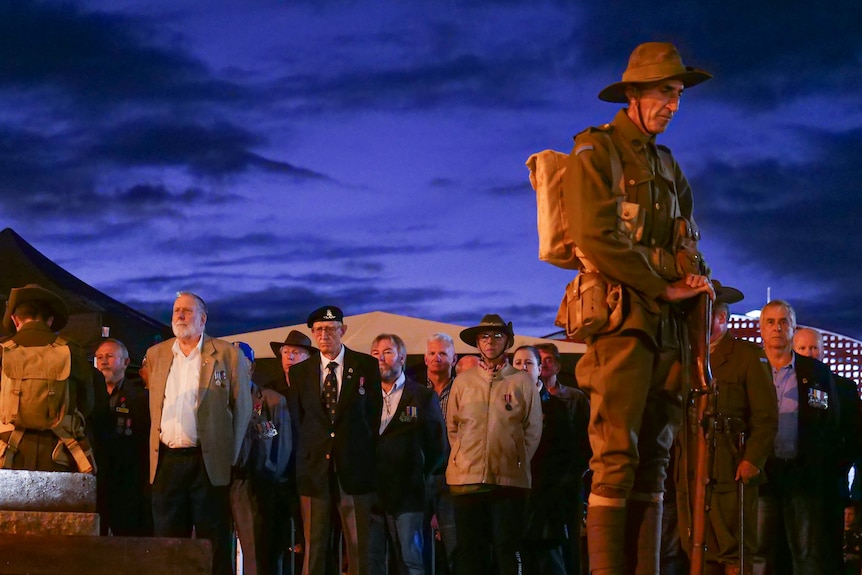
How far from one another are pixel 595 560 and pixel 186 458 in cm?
412

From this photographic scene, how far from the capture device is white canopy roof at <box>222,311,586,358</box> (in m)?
14.2

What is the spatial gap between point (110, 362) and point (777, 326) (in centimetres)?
573

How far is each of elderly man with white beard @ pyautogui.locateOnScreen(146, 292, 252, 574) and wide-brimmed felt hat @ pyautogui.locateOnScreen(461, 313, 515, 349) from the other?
196 cm

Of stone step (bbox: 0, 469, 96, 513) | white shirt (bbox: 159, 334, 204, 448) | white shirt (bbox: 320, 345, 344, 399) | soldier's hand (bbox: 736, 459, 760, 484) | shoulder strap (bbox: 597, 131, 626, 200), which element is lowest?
stone step (bbox: 0, 469, 96, 513)

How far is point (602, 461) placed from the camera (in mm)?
5105

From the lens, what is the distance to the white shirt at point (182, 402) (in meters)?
8.44

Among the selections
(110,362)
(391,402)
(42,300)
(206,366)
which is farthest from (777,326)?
(110,362)

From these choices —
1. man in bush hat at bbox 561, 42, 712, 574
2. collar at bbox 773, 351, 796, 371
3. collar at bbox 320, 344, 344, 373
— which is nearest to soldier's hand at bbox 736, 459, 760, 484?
collar at bbox 773, 351, 796, 371

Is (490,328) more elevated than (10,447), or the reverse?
(490,328)

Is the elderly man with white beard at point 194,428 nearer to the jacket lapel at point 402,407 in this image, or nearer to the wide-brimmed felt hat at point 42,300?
the wide-brimmed felt hat at point 42,300

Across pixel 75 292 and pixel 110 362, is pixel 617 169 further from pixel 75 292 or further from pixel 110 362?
pixel 75 292

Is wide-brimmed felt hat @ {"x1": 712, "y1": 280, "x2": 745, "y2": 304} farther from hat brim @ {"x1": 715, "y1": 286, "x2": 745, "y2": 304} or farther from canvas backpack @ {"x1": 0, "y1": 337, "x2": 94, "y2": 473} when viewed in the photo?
canvas backpack @ {"x1": 0, "y1": 337, "x2": 94, "y2": 473}

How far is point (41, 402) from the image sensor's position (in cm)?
858

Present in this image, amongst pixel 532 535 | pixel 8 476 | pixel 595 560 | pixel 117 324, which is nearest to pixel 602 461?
pixel 595 560
